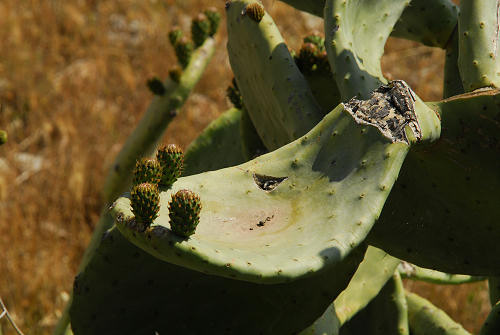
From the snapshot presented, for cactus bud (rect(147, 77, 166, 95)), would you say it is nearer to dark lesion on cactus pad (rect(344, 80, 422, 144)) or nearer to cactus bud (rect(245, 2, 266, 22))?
cactus bud (rect(245, 2, 266, 22))

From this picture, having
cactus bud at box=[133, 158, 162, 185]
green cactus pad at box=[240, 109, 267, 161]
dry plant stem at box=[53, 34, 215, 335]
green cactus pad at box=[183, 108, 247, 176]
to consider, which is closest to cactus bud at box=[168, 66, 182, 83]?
dry plant stem at box=[53, 34, 215, 335]

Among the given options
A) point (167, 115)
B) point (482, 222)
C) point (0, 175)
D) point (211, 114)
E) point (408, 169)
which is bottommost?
point (211, 114)

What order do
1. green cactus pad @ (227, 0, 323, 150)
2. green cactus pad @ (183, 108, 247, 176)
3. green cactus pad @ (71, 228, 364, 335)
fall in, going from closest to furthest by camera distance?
1. green cactus pad @ (71, 228, 364, 335)
2. green cactus pad @ (227, 0, 323, 150)
3. green cactus pad @ (183, 108, 247, 176)

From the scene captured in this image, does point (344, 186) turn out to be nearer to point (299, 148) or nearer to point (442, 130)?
point (299, 148)

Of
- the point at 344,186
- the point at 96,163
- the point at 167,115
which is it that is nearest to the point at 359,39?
the point at 344,186

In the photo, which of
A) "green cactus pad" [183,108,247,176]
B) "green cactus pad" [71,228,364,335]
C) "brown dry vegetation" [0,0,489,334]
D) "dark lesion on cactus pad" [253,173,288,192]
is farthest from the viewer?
"brown dry vegetation" [0,0,489,334]

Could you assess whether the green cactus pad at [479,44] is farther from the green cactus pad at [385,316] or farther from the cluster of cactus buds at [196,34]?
the cluster of cactus buds at [196,34]
